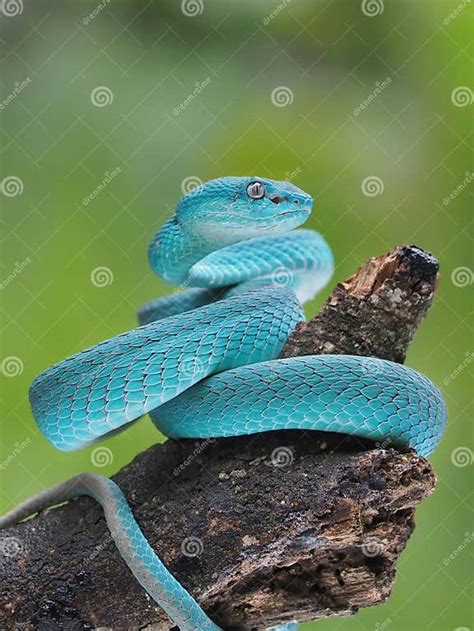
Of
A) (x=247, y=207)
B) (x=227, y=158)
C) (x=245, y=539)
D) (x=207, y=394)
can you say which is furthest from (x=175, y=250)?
(x=227, y=158)

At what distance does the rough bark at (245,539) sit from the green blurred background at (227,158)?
4.53 feet

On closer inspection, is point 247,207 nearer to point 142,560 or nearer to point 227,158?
point 142,560

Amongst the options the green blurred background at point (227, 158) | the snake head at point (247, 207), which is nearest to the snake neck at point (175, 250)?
the snake head at point (247, 207)

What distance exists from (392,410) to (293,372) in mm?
244

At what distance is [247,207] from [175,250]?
27 cm

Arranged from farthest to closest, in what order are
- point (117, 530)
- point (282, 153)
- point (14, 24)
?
point (14, 24) → point (282, 153) → point (117, 530)

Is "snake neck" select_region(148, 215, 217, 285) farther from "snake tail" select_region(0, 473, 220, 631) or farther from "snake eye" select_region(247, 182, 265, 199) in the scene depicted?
"snake tail" select_region(0, 473, 220, 631)

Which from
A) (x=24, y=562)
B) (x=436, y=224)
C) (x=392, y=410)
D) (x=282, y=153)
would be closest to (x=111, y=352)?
(x=24, y=562)

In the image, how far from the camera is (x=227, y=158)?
3.34 m

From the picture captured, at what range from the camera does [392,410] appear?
1.74m

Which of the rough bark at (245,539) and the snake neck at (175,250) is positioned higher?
the snake neck at (175,250)

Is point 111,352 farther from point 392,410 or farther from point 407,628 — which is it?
point 407,628

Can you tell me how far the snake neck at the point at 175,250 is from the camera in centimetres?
218

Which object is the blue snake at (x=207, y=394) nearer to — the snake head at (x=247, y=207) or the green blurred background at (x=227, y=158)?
the snake head at (x=247, y=207)
